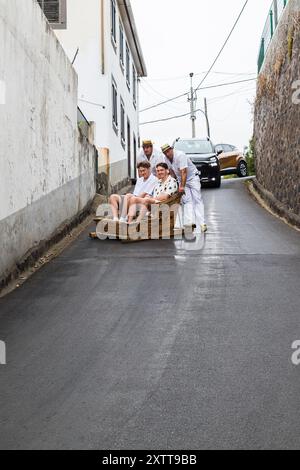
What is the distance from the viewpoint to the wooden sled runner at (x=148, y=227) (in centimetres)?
1134

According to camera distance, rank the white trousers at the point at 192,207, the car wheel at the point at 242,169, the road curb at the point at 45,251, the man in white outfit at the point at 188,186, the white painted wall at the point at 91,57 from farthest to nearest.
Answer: the car wheel at the point at 242,169 → the white painted wall at the point at 91,57 → the man in white outfit at the point at 188,186 → the white trousers at the point at 192,207 → the road curb at the point at 45,251

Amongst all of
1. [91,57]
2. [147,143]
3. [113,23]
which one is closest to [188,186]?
[147,143]

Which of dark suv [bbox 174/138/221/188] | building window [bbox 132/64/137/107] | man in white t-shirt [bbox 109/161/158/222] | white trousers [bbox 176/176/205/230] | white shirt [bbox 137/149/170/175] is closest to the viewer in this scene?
man in white t-shirt [bbox 109/161/158/222]

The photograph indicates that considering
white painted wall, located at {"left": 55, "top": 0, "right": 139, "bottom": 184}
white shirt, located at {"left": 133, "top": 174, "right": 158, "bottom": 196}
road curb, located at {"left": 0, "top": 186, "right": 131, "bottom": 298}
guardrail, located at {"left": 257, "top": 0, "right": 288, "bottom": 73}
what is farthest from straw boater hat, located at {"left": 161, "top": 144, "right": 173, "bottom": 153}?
white painted wall, located at {"left": 55, "top": 0, "right": 139, "bottom": 184}

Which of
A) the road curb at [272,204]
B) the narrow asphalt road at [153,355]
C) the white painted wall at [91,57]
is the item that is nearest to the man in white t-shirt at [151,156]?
the road curb at [272,204]

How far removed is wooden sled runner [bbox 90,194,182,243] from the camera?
1134cm

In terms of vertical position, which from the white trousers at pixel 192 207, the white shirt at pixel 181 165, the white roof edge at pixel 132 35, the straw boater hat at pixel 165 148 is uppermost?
the white roof edge at pixel 132 35

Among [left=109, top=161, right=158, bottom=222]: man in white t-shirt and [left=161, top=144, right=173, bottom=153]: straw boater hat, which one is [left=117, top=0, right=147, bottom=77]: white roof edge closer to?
[left=161, top=144, right=173, bottom=153]: straw boater hat

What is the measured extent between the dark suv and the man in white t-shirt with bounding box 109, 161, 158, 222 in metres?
10.4

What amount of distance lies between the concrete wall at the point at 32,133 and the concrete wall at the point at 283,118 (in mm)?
4727

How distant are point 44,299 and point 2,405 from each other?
9.60 feet

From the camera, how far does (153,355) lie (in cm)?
525

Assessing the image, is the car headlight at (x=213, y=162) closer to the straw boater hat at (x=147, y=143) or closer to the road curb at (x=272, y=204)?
the road curb at (x=272, y=204)

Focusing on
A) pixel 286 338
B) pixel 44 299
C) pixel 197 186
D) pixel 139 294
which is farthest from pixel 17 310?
pixel 197 186
